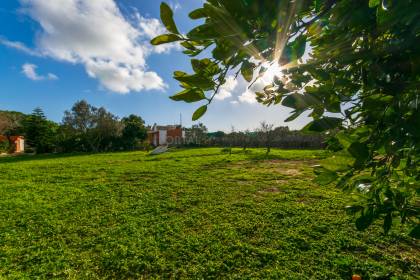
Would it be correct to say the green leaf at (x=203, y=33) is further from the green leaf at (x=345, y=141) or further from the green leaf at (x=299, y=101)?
the green leaf at (x=345, y=141)

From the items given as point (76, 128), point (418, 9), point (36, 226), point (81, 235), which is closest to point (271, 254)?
point (81, 235)

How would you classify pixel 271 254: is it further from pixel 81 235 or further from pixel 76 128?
pixel 76 128

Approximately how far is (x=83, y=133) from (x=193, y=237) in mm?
28301

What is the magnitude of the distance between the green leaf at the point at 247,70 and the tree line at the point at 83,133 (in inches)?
1163

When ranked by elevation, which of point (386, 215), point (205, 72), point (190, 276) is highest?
point (205, 72)

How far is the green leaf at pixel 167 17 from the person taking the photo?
0.52 m

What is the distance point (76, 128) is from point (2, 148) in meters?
8.44

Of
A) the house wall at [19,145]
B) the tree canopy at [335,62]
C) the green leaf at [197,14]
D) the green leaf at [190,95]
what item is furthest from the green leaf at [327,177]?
the house wall at [19,145]

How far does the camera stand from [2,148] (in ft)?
90.3

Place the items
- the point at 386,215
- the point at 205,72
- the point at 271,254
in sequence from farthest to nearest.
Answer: the point at 271,254 < the point at 386,215 < the point at 205,72

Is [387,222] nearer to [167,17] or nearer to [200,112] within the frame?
[200,112]

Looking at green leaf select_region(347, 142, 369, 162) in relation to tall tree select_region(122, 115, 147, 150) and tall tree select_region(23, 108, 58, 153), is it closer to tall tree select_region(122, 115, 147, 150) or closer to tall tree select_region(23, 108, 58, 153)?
tall tree select_region(122, 115, 147, 150)

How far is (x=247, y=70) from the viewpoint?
724mm

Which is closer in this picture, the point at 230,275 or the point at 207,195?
the point at 230,275
